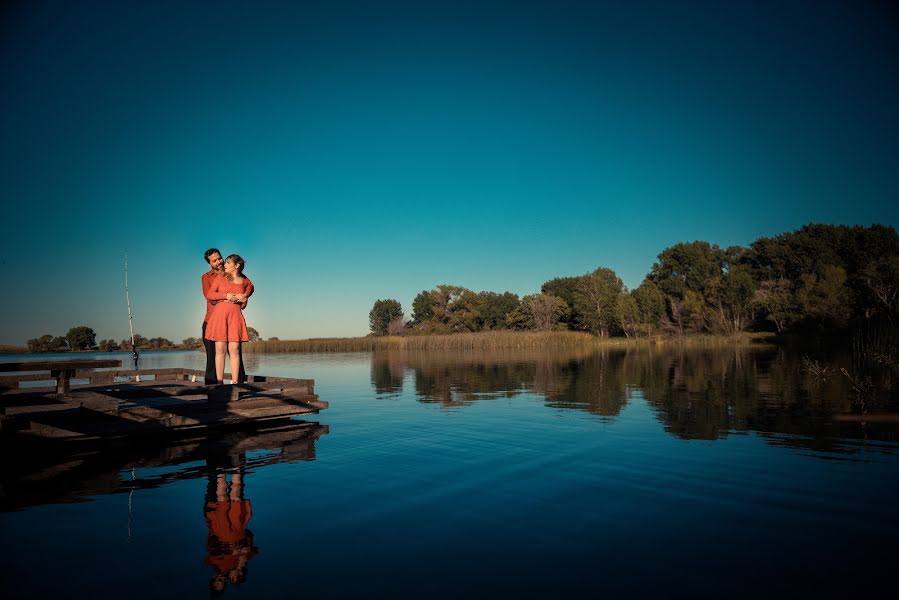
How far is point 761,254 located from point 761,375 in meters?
71.4

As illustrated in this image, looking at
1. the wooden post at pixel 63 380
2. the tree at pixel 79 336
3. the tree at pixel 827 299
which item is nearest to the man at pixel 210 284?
the wooden post at pixel 63 380

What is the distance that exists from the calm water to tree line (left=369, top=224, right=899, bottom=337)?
38.5m

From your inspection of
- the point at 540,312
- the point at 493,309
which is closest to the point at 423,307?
the point at 493,309

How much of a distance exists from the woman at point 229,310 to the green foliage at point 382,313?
12217 cm

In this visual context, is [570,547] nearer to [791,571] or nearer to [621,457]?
[791,571]

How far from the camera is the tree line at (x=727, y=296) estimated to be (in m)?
55.6

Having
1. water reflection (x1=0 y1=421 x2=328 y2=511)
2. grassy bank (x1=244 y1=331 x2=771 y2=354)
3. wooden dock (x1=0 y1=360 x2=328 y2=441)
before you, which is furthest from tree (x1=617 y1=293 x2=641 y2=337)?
water reflection (x1=0 y1=421 x2=328 y2=511)

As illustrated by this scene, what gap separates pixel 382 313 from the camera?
13588 centimetres

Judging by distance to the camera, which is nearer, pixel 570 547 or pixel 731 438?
pixel 570 547

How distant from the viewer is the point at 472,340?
176 ft

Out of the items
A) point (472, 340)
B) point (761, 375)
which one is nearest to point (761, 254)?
point (472, 340)

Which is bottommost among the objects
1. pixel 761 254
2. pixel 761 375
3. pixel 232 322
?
pixel 761 375

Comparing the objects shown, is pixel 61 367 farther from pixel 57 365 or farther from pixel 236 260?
pixel 236 260

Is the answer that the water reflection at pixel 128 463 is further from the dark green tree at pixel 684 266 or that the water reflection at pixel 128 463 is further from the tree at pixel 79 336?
the dark green tree at pixel 684 266
